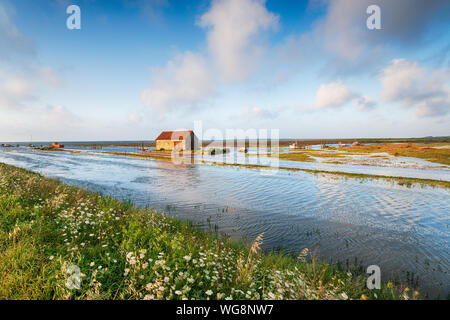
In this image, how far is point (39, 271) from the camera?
398 centimetres

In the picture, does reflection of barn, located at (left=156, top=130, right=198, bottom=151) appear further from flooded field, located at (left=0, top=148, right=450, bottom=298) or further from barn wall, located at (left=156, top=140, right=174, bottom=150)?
flooded field, located at (left=0, top=148, right=450, bottom=298)

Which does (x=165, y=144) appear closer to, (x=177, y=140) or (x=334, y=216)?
(x=177, y=140)

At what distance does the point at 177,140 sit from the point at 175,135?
372cm

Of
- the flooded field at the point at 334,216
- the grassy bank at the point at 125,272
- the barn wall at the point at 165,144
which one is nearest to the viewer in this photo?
the grassy bank at the point at 125,272

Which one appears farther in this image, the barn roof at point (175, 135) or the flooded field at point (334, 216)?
the barn roof at point (175, 135)

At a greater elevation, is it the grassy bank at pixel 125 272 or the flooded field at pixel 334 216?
the grassy bank at pixel 125 272

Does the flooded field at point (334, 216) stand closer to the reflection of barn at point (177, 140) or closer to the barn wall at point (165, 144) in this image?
the reflection of barn at point (177, 140)

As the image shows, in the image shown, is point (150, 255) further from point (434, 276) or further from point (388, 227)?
point (388, 227)

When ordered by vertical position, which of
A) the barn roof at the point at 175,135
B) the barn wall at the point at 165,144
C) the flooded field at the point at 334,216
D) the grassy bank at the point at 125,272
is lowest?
the flooded field at the point at 334,216

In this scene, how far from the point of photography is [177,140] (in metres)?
67.4

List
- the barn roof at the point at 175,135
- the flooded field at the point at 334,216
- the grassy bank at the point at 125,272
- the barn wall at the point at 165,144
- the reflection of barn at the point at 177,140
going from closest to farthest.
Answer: the grassy bank at the point at 125,272 → the flooded field at the point at 334,216 → the reflection of barn at the point at 177,140 → the barn roof at the point at 175,135 → the barn wall at the point at 165,144

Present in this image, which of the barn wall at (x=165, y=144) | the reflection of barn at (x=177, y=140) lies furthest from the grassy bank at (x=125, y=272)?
the barn wall at (x=165, y=144)

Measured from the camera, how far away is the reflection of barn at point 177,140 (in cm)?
6731
